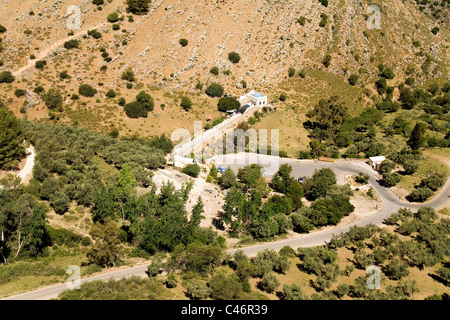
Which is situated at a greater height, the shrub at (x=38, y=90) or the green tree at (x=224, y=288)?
the shrub at (x=38, y=90)

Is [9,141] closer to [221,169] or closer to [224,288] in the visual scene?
[221,169]

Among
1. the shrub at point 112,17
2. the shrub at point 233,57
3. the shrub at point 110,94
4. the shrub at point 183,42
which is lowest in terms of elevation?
the shrub at point 110,94

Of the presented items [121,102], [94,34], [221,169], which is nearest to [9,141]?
[121,102]

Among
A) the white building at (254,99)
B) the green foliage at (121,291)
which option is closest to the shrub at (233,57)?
the white building at (254,99)

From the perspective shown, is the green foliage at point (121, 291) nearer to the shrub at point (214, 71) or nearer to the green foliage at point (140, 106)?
the green foliage at point (140, 106)

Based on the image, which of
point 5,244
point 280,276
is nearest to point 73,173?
point 5,244

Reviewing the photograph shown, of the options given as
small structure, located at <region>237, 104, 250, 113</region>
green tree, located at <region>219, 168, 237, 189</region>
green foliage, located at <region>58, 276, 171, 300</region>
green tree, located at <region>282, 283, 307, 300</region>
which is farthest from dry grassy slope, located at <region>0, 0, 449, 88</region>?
green tree, located at <region>282, 283, 307, 300</region>
